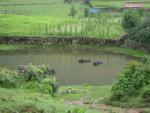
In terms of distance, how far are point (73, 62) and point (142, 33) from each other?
9.22 metres

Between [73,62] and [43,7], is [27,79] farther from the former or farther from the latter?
[43,7]

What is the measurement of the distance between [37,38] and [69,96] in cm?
2840

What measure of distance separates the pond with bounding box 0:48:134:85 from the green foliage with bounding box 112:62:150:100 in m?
11.2

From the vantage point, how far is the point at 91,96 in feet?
105

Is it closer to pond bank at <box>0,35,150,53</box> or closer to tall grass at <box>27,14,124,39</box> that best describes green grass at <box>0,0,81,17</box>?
tall grass at <box>27,14,124,39</box>

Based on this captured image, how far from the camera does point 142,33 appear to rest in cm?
5431

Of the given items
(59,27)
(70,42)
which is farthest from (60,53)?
(59,27)

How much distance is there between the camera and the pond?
44.8 meters

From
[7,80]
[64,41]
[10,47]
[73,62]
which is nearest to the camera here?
[7,80]

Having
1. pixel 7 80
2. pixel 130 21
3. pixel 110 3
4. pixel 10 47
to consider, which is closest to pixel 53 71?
pixel 7 80

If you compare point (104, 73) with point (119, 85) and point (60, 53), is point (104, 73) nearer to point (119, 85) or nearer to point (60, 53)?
point (60, 53)

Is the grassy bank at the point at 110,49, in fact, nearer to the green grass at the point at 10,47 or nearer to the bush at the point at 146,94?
the green grass at the point at 10,47

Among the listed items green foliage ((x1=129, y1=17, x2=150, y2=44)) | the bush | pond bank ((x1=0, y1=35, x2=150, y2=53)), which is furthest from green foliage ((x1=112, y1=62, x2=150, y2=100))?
pond bank ((x1=0, y1=35, x2=150, y2=53))

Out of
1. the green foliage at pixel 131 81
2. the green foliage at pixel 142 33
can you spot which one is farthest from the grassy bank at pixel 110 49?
the green foliage at pixel 131 81
